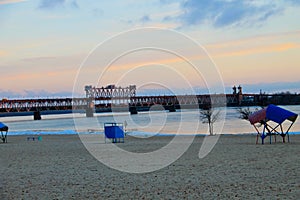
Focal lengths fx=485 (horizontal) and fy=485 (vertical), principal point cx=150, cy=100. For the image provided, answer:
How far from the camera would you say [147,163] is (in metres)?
18.4

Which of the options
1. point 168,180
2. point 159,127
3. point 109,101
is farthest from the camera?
point 109,101

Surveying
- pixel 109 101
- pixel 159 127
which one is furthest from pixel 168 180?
pixel 109 101

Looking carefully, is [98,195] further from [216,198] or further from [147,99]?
[147,99]

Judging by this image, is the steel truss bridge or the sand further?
the steel truss bridge

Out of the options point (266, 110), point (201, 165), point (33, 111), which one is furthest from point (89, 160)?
point (33, 111)

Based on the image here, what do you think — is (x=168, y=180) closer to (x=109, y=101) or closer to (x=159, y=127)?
(x=159, y=127)

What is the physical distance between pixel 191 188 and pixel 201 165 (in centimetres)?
515

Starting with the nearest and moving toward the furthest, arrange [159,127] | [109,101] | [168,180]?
[168,180]
[159,127]
[109,101]

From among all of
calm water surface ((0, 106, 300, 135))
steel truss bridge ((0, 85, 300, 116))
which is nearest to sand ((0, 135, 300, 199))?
calm water surface ((0, 106, 300, 135))

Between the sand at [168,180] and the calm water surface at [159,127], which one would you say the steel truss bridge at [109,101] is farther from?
the sand at [168,180]

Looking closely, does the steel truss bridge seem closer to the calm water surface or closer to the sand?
the calm water surface

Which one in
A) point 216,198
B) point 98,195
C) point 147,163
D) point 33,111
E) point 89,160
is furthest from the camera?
point 33,111

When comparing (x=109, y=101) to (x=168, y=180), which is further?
(x=109, y=101)

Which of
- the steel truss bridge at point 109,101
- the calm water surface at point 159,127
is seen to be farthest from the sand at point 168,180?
the steel truss bridge at point 109,101
